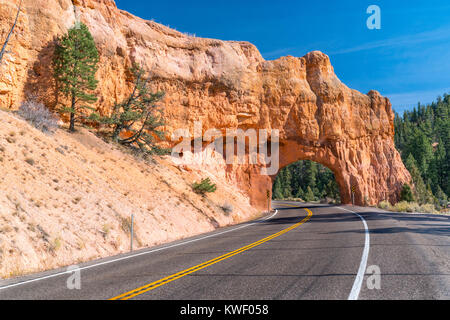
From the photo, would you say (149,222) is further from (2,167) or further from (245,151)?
(245,151)

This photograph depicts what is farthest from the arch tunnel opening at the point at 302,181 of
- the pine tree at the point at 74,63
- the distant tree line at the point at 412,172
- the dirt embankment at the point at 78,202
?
the pine tree at the point at 74,63

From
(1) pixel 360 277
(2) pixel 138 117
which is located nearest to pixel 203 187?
(2) pixel 138 117

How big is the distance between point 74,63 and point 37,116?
449 cm

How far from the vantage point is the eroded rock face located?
73.2 ft

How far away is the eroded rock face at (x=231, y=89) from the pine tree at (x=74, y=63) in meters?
1.11

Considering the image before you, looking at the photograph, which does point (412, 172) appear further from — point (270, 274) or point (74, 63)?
point (270, 274)

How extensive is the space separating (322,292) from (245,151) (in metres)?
32.7

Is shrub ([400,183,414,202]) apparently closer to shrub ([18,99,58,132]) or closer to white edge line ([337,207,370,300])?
white edge line ([337,207,370,300])

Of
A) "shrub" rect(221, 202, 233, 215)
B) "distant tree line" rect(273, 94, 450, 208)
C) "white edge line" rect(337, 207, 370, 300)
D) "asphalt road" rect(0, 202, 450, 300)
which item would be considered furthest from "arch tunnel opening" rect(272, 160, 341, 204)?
"white edge line" rect(337, 207, 370, 300)

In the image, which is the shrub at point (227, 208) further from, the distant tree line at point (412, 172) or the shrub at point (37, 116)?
the distant tree line at point (412, 172)

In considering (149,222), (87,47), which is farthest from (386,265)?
(87,47)

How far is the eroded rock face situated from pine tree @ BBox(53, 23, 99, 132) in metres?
1.11

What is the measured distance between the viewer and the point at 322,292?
536cm

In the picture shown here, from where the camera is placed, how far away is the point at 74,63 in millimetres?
21141
